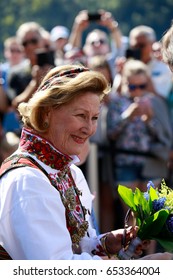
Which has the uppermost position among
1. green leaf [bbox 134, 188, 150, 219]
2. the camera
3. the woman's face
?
the camera

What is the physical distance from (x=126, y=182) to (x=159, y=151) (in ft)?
1.60

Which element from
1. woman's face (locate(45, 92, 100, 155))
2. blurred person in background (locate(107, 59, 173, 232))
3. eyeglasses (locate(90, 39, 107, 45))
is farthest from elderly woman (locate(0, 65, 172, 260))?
eyeglasses (locate(90, 39, 107, 45))

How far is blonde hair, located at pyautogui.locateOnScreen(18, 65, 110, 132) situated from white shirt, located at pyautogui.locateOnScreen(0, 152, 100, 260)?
340 millimetres

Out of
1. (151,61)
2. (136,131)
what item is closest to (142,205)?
(136,131)

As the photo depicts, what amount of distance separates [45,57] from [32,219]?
185 inches

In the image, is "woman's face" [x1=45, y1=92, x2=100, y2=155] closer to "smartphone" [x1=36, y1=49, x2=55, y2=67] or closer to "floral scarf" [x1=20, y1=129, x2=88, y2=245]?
"floral scarf" [x1=20, y1=129, x2=88, y2=245]

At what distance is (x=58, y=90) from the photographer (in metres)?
4.03

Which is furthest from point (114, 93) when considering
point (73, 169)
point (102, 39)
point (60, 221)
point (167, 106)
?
point (60, 221)

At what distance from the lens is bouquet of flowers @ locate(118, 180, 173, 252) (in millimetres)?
3943

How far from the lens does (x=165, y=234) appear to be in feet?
13.1

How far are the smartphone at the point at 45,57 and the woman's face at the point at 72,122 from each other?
4.14 m

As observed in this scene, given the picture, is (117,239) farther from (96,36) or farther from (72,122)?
(96,36)

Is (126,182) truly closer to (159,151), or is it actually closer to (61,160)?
(159,151)

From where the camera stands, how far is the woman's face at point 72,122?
407cm
